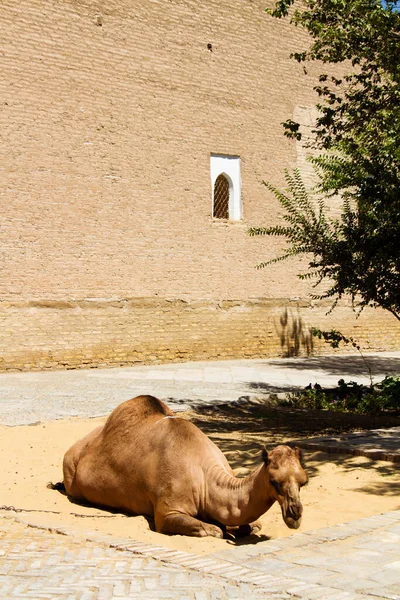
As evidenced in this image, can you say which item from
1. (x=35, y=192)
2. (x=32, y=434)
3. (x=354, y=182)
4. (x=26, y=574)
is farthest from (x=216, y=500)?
(x=35, y=192)

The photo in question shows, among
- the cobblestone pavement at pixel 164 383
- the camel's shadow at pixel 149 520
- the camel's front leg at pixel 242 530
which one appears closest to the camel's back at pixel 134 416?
the camel's shadow at pixel 149 520

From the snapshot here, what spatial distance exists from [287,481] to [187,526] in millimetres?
859

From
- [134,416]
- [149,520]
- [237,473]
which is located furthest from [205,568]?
[237,473]

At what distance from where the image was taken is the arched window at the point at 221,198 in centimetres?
2083

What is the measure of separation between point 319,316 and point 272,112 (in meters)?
5.73

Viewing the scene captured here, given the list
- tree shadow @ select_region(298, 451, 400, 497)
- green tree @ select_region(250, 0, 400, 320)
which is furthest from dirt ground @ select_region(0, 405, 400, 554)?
green tree @ select_region(250, 0, 400, 320)

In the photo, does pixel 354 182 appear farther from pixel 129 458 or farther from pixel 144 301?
pixel 144 301

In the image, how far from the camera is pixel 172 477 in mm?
5547

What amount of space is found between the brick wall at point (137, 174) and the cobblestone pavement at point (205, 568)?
12631mm

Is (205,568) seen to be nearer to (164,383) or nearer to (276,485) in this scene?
(276,485)

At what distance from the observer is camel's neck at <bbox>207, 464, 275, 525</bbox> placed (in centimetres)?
500

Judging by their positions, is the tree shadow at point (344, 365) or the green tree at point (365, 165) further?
the tree shadow at point (344, 365)

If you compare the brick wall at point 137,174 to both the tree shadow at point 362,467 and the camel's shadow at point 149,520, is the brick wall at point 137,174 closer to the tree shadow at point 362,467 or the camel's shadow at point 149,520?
the tree shadow at point 362,467

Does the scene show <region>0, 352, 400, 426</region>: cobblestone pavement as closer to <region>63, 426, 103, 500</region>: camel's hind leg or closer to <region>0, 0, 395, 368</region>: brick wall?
<region>0, 0, 395, 368</region>: brick wall
